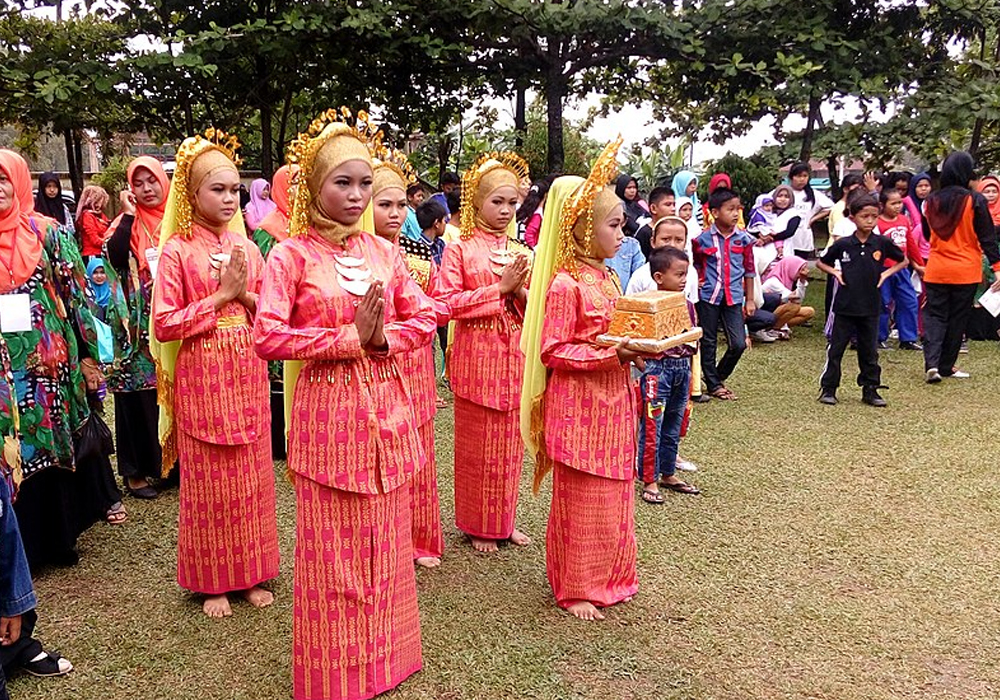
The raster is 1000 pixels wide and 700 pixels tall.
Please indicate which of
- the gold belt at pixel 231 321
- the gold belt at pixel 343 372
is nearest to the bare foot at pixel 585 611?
the gold belt at pixel 343 372

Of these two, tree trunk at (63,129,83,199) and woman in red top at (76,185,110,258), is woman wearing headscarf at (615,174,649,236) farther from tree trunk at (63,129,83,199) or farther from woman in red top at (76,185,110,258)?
tree trunk at (63,129,83,199)

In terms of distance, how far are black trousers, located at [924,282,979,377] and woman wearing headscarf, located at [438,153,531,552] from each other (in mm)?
4828

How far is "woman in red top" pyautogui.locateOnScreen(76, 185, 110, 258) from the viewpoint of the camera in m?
7.11

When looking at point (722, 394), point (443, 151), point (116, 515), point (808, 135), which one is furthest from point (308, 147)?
point (443, 151)

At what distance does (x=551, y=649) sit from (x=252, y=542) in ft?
4.55

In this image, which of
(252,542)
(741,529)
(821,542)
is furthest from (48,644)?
(821,542)

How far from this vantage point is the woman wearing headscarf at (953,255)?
7.25m

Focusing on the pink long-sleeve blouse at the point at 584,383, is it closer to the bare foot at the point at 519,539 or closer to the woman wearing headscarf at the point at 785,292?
the bare foot at the point at 519,539

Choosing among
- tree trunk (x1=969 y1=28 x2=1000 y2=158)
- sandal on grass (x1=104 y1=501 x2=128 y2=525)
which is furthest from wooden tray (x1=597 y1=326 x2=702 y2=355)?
tree trunk (x1=969 y1=28 x2=1000 y2=158)

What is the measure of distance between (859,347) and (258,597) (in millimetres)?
5250

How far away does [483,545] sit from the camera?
4.41 metres

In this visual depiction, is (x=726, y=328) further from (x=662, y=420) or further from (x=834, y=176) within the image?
(x=834, y=176)

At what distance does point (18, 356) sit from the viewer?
12.4ft

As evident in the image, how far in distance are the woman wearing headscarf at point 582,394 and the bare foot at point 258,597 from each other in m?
1.30
